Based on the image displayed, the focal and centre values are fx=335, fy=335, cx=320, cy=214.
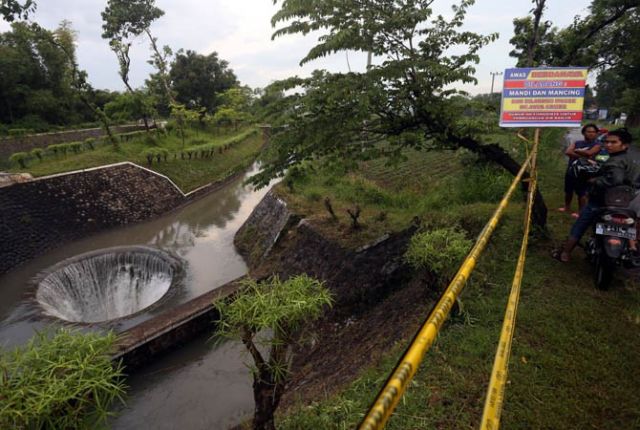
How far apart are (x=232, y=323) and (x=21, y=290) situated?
11.6 m

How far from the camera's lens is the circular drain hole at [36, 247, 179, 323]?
Result: 10.0m

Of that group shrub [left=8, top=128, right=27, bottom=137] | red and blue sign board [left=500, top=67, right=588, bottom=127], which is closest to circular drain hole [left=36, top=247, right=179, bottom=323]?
red and blue sign board [left=500, top=67, right=588, bottom=127]

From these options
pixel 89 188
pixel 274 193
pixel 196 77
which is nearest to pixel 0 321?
pixel 89 188

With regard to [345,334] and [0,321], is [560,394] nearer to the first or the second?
[345,334]

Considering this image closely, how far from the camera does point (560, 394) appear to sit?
2.72 m

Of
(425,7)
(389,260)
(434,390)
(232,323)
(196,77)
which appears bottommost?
(389,260)

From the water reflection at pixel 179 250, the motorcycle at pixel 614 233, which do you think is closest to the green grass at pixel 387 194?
the motorcycle at pixel 614 233

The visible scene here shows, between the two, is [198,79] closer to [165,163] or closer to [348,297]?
[165,163]

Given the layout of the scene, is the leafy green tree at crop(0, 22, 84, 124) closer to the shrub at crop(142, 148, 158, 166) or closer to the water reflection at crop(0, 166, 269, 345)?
the shrub at crop(142, 148, 158, 166)

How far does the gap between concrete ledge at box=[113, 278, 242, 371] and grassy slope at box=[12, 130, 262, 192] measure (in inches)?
213

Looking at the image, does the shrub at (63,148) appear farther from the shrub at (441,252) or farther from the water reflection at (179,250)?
the shrub at (441,252)

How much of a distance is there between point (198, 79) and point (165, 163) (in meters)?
19.5

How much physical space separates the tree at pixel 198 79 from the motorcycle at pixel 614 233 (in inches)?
1454

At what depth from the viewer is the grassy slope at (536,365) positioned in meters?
2.63
